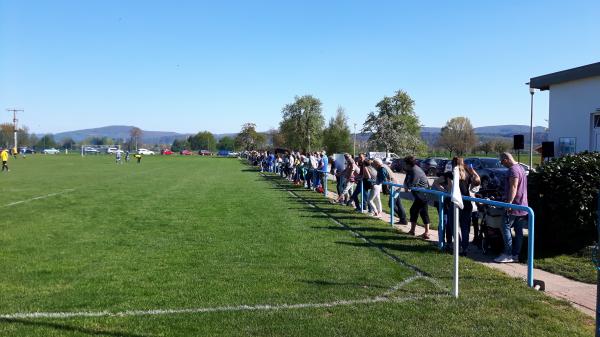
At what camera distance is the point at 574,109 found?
27.1 m

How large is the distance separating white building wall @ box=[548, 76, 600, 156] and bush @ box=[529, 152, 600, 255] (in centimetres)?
1892

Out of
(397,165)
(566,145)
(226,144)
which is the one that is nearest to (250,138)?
(226,144)

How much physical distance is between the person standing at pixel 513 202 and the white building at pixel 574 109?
19.1 meters

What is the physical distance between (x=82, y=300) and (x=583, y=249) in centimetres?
762

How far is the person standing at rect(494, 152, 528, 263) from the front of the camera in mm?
8297

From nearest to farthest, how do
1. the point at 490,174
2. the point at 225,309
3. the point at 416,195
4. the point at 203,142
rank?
1. the point at 225,309
2. the point at 416,195
3. the point at 490,174
4. the point at 203,142

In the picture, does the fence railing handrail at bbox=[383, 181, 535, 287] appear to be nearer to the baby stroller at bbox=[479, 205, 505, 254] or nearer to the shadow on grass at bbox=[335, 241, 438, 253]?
the shadow on grass at bbox=[335, 241, 438, 253]

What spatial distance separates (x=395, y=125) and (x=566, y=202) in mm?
71168

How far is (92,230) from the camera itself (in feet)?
38.1

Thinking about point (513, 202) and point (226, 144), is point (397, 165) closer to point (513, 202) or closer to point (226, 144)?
point (513, 202)

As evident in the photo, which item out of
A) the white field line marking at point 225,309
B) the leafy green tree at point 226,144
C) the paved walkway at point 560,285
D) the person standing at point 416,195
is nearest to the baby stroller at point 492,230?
the paved walkway at point 560,285

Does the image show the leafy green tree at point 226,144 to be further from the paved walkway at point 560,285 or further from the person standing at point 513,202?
the paved walkway at point 560,285

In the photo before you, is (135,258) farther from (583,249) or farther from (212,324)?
(583,249)

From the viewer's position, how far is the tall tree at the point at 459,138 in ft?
315
